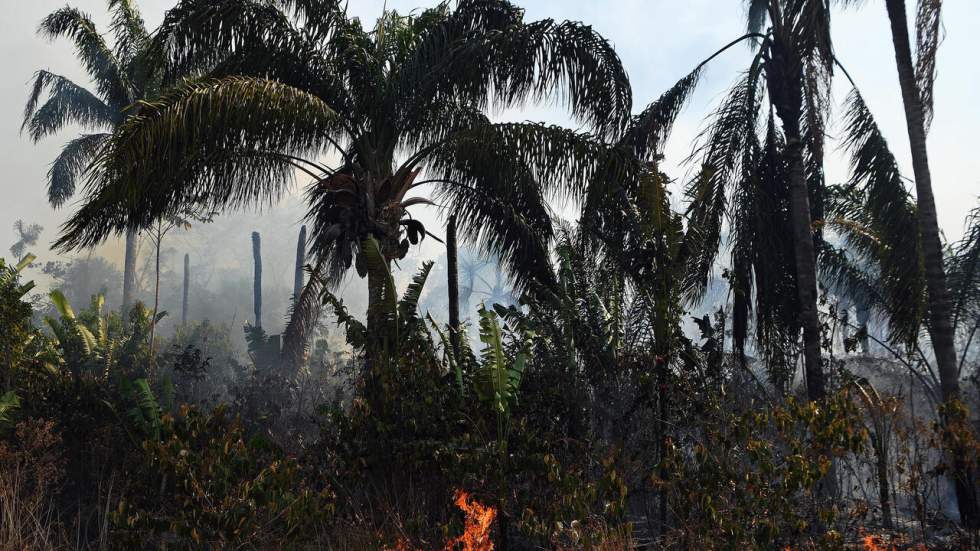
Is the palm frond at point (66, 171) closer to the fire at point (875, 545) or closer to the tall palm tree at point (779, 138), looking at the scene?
the tall palm tree at point (779, 138)

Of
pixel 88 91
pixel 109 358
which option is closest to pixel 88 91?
pixel 88 91

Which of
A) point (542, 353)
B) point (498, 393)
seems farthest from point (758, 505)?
point (542, 353)

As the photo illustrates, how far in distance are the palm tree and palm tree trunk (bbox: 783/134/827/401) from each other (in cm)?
240

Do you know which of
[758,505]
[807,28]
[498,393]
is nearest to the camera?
[758,505]

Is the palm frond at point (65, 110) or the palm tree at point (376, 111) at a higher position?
the palm frond at point (65, 110)

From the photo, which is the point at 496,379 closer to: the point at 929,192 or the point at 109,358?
the point at 929,192

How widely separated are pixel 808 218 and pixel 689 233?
7.00 feet

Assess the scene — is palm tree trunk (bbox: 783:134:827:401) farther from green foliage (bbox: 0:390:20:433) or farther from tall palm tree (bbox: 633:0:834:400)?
green foliage (bbox: 0:390:20:433)

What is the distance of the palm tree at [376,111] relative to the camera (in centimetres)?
867

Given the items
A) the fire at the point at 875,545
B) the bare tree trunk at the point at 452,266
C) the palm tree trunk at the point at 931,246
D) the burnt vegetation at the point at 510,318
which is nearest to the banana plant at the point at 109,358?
the burnt vegetation at the point at 510,318

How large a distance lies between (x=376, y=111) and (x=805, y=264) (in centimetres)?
573

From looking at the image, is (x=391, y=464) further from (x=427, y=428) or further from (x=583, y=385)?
(x=583, y=385)

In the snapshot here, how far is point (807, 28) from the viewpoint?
1033 centimetres

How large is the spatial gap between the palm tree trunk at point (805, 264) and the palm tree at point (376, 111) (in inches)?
94.5
